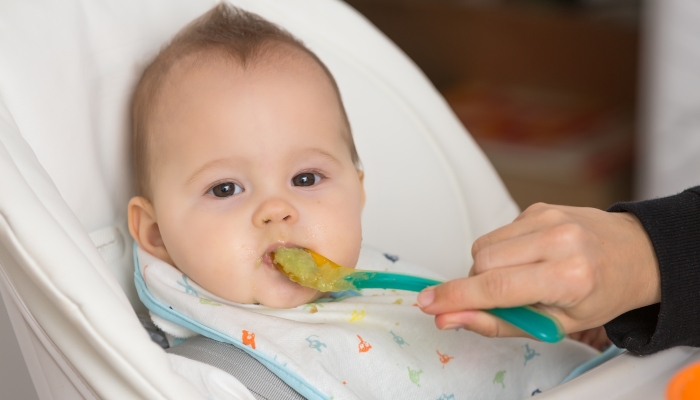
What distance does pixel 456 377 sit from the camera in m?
0.81

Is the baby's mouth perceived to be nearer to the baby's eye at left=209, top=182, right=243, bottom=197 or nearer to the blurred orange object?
the baby's eye at left=209, top=182, right=243, bottom=197

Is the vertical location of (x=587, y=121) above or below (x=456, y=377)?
below

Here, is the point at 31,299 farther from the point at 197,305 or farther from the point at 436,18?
the point at 436,18

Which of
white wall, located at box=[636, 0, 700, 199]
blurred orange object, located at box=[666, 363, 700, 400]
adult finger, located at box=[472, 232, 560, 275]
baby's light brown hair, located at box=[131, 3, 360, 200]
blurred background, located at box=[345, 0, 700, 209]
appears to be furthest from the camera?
blurred background, located at box=[345, 0, 700, 209]

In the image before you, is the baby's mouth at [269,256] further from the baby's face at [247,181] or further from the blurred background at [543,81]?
the blurred background at [543,81]

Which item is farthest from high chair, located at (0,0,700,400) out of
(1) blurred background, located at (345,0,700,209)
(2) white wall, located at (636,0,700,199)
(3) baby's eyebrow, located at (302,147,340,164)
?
(1) blurred background, located at (345,0,700,209)

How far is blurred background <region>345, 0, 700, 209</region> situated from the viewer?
7.35 feet

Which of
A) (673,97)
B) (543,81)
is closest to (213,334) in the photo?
(673,97)

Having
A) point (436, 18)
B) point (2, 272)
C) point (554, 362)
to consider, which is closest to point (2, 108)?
point (2, 272)

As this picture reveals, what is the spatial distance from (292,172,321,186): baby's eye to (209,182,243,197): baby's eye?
0.06 meters

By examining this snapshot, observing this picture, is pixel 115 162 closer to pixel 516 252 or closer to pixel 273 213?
pixel 273 213

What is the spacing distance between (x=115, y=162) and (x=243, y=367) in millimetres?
293

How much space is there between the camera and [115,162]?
86 cm

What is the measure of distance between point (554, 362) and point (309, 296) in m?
0.31
